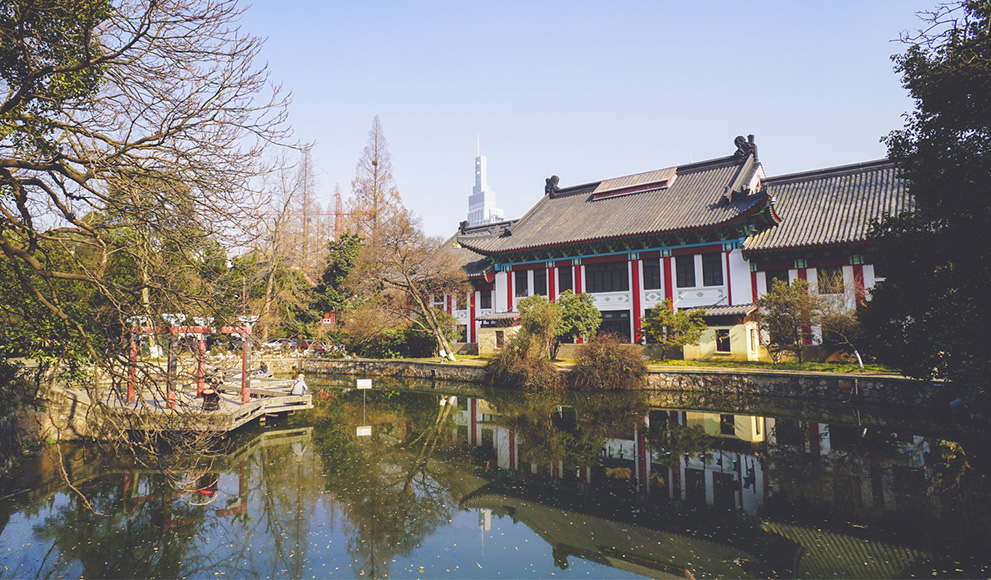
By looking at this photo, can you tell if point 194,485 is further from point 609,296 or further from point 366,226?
point 366,226

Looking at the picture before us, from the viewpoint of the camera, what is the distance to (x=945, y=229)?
7992mm

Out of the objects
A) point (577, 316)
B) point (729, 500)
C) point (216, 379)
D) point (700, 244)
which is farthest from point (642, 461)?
point (700, 244)

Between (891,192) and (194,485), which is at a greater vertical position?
(891,192)

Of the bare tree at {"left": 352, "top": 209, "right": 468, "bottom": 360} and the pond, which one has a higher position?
the bare tree at {"left": 352, "top": 209, "right": 468, "bottom": 360}

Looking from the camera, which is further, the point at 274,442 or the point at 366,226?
the point at 366,226

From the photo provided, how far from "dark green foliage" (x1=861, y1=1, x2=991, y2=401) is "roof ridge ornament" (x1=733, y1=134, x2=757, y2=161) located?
51.0 feet

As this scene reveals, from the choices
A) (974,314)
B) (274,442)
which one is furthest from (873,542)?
(274,442)

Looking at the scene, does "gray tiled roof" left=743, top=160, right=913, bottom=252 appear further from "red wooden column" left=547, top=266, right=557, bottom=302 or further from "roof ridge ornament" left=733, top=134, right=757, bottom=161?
"red wooden column" left=547, top=266, right=557, bottom=302

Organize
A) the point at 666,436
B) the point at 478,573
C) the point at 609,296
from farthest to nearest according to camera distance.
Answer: the point at 609,296 < the point at 666,436 < the point at 478,573

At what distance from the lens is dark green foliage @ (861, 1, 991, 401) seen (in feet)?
23.2

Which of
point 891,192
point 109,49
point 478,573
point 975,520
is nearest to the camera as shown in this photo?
point 109,49

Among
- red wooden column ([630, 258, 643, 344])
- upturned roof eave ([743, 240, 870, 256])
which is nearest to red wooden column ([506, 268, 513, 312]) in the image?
red wooden column ([630, 258, 643, 344])

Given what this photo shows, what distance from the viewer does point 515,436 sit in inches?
439

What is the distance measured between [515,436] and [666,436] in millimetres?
3119
